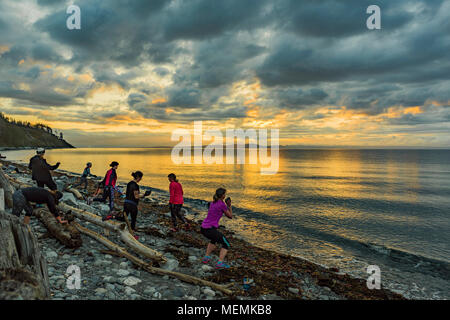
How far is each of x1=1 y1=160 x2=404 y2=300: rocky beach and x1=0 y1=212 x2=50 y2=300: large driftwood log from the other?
1.50 m

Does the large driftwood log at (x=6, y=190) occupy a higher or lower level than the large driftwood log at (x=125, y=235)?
higher

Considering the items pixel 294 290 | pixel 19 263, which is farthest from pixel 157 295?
pixel 294 290

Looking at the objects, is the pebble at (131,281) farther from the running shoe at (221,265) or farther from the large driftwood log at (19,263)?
the running shoe at (221,265)

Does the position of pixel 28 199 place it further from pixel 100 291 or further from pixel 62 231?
pixel 100 291

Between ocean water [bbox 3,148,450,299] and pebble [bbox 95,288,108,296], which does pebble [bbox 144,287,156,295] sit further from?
ocean water [bbox 3,148,450,299]

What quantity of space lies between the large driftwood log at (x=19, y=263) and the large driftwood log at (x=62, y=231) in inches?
142

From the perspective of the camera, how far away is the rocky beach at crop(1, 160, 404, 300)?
20.2 ft

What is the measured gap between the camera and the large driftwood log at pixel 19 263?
129 inches

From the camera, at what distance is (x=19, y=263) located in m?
4.17

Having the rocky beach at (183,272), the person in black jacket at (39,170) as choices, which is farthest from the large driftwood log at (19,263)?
the person in black jacket at (39,170)

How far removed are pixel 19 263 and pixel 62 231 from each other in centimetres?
471

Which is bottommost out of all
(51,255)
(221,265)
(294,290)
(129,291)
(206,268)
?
(294,290)

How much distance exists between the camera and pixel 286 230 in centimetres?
1825
